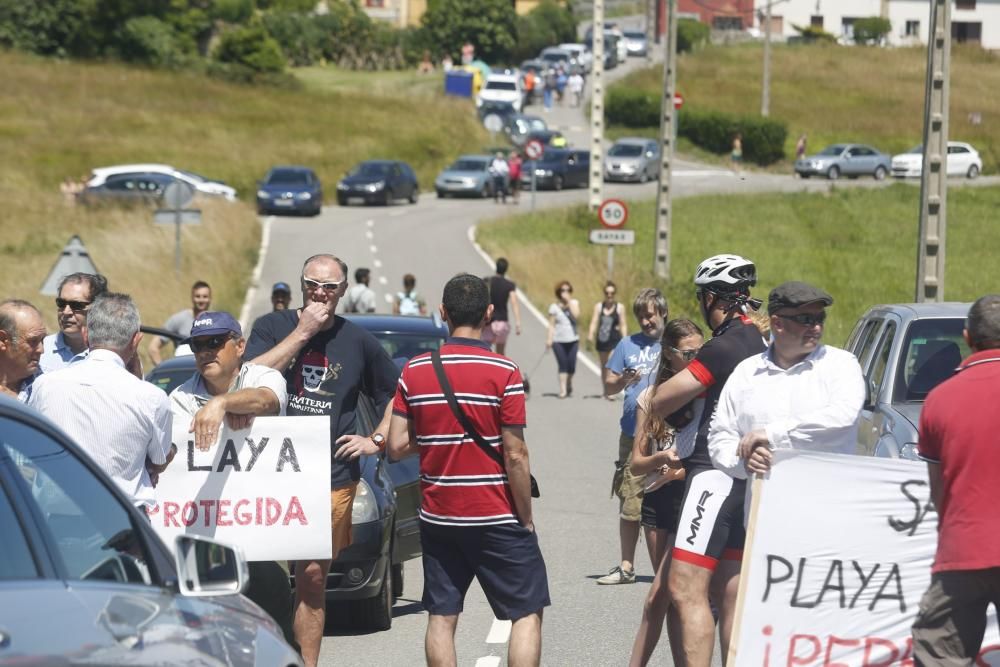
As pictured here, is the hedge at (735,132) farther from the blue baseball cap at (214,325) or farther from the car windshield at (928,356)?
the blue baseball cap at (214,325)

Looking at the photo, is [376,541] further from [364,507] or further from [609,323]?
[609,323]

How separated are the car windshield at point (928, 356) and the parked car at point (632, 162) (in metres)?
51.3

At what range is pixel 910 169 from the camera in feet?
216

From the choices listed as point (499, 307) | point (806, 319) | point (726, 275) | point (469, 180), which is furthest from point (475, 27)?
point (806, 319)

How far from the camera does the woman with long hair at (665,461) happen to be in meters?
7.20

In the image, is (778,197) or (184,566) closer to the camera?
(184,566)

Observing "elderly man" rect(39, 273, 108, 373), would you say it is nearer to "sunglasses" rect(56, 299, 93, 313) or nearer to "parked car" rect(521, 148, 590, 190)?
"sunglasses" rect(56, 299, 93, 313)

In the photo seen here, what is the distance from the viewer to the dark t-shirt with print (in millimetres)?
7590

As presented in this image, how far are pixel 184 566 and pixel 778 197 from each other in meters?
53.8

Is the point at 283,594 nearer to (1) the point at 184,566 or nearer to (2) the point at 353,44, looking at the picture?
(1) the point at 184,566

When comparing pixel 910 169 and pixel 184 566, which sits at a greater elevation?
pixel 184 566

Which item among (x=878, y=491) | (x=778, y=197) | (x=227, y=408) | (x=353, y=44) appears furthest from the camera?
(x=353, y=44)

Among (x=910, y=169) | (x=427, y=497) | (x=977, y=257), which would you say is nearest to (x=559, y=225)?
(x=977, y=257)

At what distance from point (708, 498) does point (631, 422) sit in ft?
11.8
